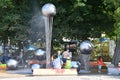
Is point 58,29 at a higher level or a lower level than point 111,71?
higher

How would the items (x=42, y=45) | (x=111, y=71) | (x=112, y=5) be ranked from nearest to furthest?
1. (x=111, y=71)
2. (x=112, y=5)
3. (x=42, y=45)

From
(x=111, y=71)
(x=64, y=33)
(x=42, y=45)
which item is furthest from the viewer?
(x=42, y=45)

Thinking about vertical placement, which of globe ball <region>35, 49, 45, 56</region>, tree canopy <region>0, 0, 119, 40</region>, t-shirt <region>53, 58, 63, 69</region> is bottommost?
t-shirt <region>53, 58, 63, 69</region>

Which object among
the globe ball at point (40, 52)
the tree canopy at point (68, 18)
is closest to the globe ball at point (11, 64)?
the globe ball at point (40, 52)

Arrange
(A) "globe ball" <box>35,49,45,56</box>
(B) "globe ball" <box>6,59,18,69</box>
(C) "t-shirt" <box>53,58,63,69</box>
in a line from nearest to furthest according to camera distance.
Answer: (C) "t-shirt" <box>53,58,63,69</box> < (B) "globe ball" <box>6,59,18,69</box> < (A) "globe ball" <box>35,49,45,56</box>

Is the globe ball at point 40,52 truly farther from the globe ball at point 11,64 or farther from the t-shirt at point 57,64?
the t-shirt at point 57,64

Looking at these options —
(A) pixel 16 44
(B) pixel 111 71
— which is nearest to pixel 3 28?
(A) pixel 16 44

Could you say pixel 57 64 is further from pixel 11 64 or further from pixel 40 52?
pixel 11 64

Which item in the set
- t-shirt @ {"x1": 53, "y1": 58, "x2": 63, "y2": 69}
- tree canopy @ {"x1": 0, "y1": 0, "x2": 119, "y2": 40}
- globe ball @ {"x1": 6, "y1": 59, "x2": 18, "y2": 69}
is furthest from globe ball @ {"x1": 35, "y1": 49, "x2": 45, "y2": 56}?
t-shirt @ {"x1": 53, "y1": 58, "x2": 63, "y2": 69}

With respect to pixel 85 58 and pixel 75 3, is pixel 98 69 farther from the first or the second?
pixel 75 3

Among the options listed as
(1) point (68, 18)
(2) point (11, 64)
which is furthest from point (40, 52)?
(1) point (68, 18)

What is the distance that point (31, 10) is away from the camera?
97.4ft

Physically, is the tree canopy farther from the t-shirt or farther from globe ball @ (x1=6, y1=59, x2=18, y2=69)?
the t-shirt

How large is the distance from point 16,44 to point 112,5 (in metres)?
8.98
